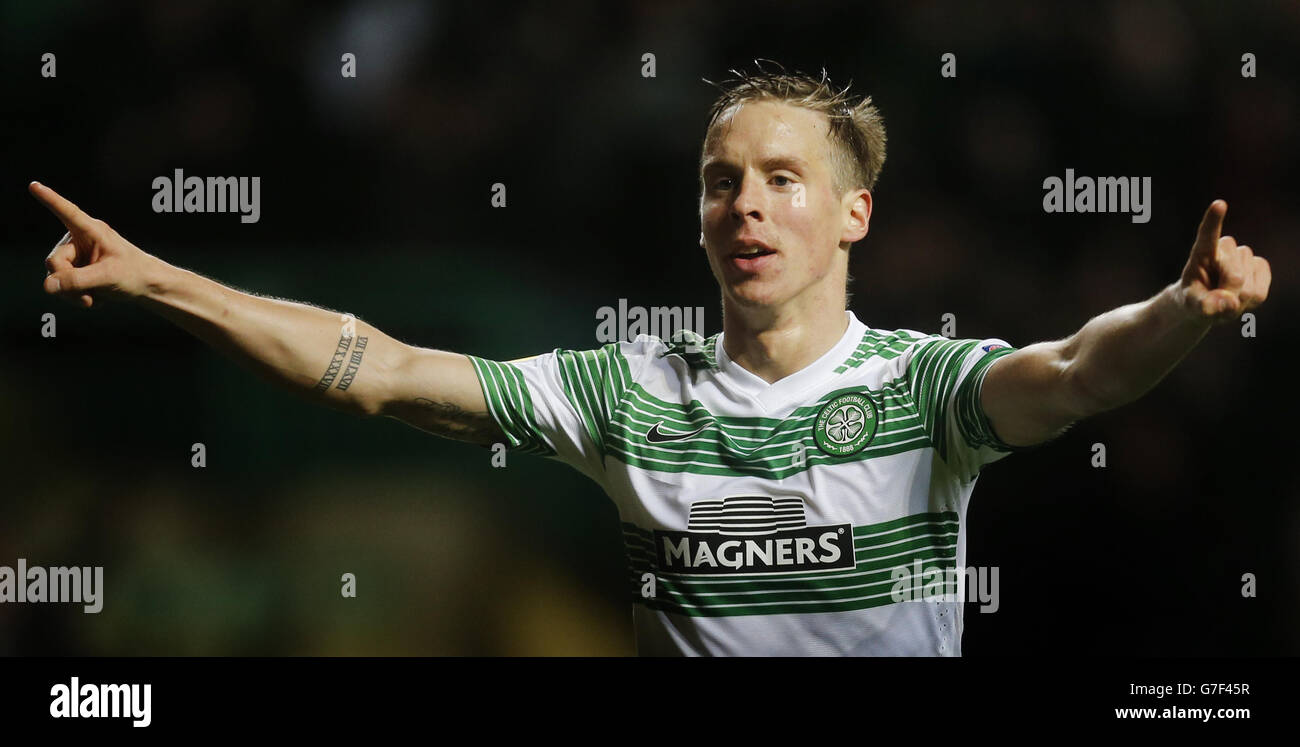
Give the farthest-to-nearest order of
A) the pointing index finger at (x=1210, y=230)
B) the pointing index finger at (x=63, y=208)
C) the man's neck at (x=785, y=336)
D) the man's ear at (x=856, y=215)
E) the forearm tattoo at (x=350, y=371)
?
the man's ear at (x=856, y=215) < the man's neck at (x=785, y=336) < the forearm tattoo at (x=350, y=371) < the pointing index finger at (x=63, y=208) < the pointing index finger at (x=1210, y=230)

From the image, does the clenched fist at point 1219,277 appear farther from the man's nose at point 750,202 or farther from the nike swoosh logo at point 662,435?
the nike swoosh logo at point 662,435

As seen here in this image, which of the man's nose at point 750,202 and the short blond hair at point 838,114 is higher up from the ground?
the short blond hair at point 838,114

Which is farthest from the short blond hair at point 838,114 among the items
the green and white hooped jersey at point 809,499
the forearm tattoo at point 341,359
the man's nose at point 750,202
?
the forearm tattoo at point 341,359

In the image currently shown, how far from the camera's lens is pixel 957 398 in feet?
9.50

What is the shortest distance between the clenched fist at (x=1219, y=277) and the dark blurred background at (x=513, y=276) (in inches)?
49.2

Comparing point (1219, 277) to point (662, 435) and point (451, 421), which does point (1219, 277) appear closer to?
point (662, 435)

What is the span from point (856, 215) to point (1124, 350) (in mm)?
997

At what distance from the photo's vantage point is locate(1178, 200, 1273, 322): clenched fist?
235cm

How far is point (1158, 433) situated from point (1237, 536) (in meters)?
0.37

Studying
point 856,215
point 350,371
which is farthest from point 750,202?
point 350,371

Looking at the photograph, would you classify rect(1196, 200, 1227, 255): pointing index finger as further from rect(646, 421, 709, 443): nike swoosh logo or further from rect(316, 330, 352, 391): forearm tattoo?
rect(316, 330, 352, 391): forearm tattoo

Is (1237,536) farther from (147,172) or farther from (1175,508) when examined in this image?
(147,172)

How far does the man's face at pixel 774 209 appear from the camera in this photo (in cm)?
317

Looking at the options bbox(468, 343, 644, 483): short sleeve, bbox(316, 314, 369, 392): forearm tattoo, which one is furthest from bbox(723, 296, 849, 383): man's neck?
bbox(316, 314, 369, 392): forearm tattoo
